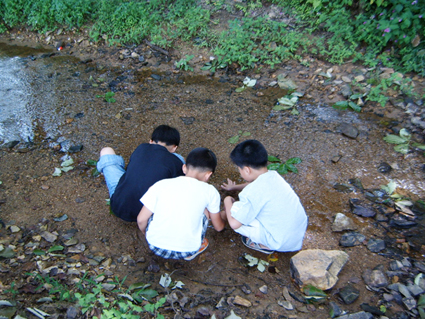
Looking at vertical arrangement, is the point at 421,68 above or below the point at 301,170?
above

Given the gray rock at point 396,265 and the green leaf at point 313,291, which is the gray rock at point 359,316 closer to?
the green leaf at point 313,291

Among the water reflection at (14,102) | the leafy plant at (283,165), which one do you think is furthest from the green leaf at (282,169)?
the water reflection at (14,102)

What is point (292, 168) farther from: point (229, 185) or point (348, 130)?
point (348, 130)

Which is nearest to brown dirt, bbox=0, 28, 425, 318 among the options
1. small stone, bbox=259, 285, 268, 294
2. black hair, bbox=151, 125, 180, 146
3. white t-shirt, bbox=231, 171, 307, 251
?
small stone, bbox=259, 285, 268, 294

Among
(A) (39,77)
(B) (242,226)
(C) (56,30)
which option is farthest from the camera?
(C) (56,30)

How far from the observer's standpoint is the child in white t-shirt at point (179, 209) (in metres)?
2.30

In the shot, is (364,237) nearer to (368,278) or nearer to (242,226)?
(368,278)

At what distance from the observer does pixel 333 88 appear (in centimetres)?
459

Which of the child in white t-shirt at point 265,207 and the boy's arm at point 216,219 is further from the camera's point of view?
the boy's arm at point 216,219

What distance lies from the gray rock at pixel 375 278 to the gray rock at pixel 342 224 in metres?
0.45

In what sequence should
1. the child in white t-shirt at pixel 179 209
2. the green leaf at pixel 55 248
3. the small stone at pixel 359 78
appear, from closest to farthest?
the child in white t-shirt at pixel 179 209 < the green leaf at pixel 55 248 < the small stone at pixel 359 78

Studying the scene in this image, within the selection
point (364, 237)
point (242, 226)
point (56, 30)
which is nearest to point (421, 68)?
point (364, 237)

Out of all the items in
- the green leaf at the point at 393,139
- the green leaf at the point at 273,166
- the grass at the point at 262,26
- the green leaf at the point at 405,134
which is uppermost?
the grass at the point at 262,26

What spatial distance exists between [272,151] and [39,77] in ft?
13.4
